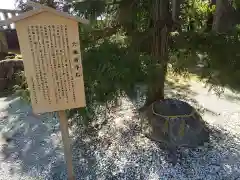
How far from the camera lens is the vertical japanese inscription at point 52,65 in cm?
152

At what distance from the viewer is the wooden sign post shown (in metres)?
1.49

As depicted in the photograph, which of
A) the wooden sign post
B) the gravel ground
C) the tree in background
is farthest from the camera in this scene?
the gravel ground

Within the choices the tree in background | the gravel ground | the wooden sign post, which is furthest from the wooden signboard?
the gravel ground

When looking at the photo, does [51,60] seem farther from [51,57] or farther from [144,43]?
[144,43]

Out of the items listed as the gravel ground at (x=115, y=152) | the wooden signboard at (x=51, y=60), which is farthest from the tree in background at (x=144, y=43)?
the gravel ground at (x=115, y=152)

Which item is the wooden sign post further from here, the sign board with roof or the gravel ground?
the gravel ground

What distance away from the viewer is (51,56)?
5.12ft

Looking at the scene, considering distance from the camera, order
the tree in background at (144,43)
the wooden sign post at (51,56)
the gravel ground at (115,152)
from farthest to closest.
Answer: the gravel ground at (115,152)
the tree in background at (144,43)
the wooden sign post at (51,56)

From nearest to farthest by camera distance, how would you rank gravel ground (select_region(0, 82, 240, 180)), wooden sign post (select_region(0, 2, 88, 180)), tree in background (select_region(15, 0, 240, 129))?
wooden sign post (select_region(0, 2, 88, 180)), tree in background (select_region(15, 0, 240, 129)), gravel ground (select_region(0, 82, 240, 180))

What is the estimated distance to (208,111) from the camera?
3471 mm

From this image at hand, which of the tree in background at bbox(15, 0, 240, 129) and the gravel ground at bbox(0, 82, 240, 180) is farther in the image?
the gravel ground at bbox(0, 82, 240, 180)

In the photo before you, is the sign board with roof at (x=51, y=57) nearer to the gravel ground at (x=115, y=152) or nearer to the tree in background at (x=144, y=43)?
the tree in background at (x=144, y=43)

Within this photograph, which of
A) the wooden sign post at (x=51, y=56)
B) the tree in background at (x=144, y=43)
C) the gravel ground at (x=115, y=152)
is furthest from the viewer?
the gravel ground at (x=115, y=152)

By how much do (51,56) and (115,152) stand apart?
1.33 metres
